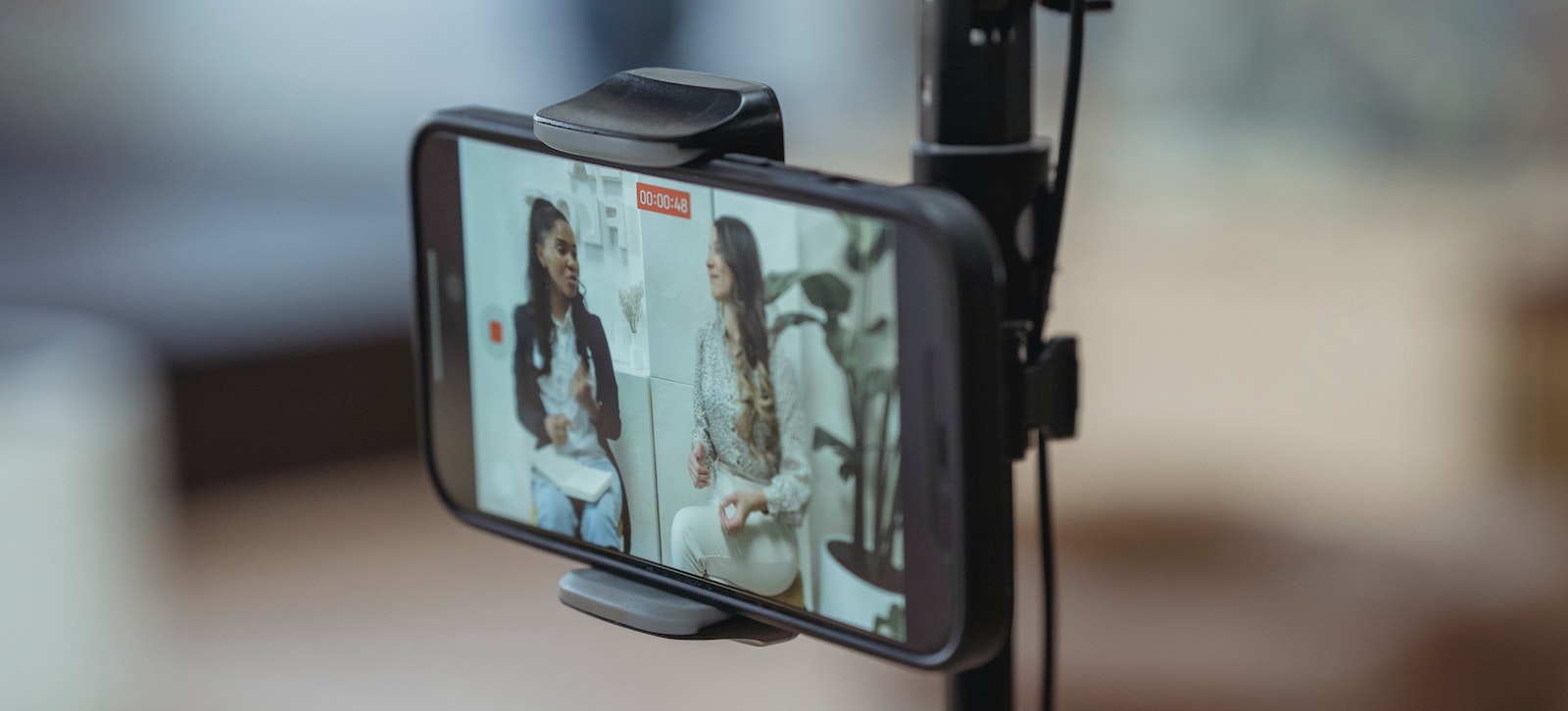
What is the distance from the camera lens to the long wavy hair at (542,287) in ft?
1.51

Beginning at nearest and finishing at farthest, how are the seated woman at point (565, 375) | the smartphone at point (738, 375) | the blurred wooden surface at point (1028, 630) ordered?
the smartphone at point (738, 375)
the seated woman at point (565, 375)
the blurred wooden surface at point (1028, 630)

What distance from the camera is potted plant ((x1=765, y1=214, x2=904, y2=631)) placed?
14.8 inches

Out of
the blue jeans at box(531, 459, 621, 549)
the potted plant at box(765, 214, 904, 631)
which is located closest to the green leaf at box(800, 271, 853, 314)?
the potted plant at box(765, 214, 904, 631)

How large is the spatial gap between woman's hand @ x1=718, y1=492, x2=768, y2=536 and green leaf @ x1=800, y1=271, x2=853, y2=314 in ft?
0.20

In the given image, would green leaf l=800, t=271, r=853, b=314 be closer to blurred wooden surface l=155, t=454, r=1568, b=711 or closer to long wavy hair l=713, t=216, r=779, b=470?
long wavy hair l=713, t=216, r=779, b=470

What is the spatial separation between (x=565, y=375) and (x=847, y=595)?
126mm

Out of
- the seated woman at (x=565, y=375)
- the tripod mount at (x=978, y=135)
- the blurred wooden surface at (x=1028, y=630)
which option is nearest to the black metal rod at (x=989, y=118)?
the tripod mount at (x=978, y=135)

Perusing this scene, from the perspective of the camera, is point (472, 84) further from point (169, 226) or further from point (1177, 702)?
point (1177, 702)

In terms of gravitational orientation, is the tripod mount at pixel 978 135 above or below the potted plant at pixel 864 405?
above

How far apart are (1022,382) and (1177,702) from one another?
4.13ft

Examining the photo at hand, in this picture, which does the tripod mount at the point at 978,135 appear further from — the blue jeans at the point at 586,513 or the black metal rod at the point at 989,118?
the blue jeans at the point at 586,513

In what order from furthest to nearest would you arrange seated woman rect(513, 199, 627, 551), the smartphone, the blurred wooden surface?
1. the blurred wooden surface
2. seated woman rect(513, 199, 627, 551)
3. the smartphone

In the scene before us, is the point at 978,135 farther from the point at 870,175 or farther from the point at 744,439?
the point at 870,175

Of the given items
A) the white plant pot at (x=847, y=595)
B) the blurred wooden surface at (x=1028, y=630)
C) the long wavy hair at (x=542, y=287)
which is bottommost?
the blurred wooden surface at (x=1028, y=630)
